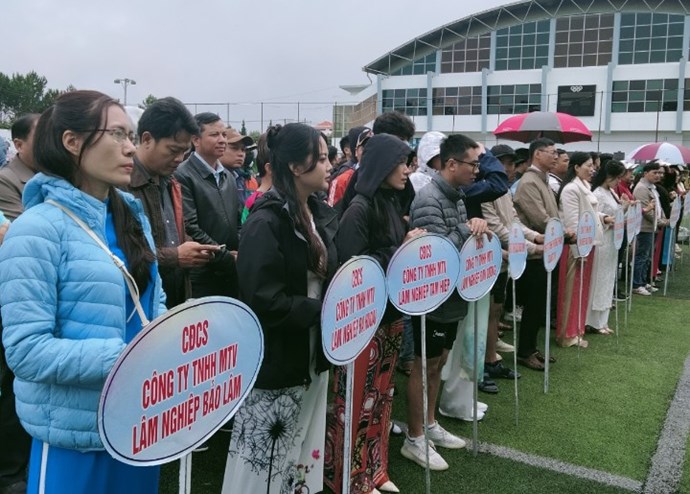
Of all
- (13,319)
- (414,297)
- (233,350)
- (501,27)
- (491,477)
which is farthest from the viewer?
(501,27)

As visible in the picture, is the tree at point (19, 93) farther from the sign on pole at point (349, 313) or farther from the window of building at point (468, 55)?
the sign on pole at point (349, 313)

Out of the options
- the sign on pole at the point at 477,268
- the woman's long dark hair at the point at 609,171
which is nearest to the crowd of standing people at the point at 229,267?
the sign on pole at the point at 477,268

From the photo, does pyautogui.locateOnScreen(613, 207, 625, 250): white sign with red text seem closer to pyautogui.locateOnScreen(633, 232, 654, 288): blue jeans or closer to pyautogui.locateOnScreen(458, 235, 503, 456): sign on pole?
pyautogui.locateOnScreen(633, 232, 654, 288): blue jeans

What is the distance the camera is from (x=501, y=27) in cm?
4516

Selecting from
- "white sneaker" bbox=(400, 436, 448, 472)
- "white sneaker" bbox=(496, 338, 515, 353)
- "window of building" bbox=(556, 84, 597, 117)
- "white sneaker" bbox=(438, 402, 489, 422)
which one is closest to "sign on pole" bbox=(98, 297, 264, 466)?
"white sneaker" bbox=(400, 436, 448, 472)

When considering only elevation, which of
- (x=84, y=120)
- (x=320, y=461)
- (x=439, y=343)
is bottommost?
(x=320, y=461)

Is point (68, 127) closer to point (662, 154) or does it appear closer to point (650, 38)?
point (662, 154)

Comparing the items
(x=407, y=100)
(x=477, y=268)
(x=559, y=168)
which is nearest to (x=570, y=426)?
(x=477, y=268)

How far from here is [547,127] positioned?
809 centimetres

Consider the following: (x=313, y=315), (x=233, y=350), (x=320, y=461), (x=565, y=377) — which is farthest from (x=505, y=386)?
(x=233, y=350)

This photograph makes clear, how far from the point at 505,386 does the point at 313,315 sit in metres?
2.95

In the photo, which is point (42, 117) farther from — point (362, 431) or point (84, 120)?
point (362, 431)

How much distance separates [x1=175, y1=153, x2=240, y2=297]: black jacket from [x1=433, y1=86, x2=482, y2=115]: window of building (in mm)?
42127

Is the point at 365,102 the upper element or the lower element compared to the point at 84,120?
upper
